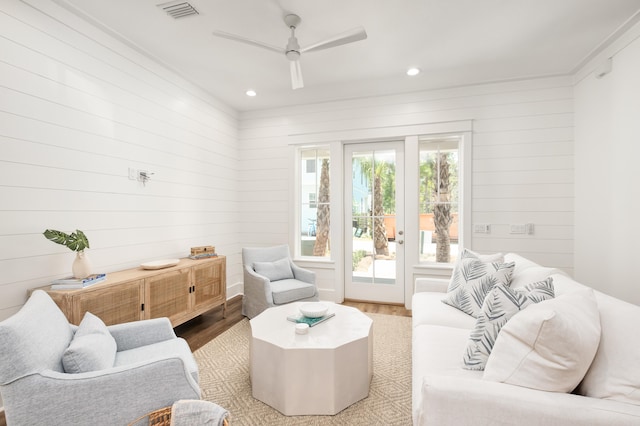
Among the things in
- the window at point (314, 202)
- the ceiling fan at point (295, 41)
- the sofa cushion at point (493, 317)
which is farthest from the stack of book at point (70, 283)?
the window at point (314, 202)

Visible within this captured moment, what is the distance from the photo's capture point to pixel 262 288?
323 centimetres

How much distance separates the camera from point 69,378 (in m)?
1.26

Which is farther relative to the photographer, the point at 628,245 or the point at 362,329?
the point at 628,245

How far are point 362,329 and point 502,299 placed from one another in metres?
0.93

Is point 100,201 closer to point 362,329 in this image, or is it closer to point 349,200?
point 362,329

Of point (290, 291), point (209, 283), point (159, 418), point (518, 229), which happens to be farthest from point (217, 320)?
point (518, 229)

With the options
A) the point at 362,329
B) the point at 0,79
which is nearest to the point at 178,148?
the point at 0,79

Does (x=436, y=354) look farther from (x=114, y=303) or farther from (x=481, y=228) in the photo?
(x=481, y=228)

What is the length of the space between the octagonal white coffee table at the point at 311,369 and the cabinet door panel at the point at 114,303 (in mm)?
1108

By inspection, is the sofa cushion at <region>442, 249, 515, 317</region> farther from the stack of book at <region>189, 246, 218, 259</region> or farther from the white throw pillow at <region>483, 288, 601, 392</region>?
the stack of book at <region>189, 246, 218, 259</region>

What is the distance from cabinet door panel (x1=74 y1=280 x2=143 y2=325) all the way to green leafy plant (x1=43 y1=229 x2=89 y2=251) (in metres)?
0.34

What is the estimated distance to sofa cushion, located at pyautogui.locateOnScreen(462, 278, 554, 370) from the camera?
1.41 meters

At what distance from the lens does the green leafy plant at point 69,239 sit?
2.05 meters

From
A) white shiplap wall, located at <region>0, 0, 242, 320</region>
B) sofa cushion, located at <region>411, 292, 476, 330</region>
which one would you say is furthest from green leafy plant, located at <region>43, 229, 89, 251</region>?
sofa cushion, located at <region>411, 292, 476, 330</region>
